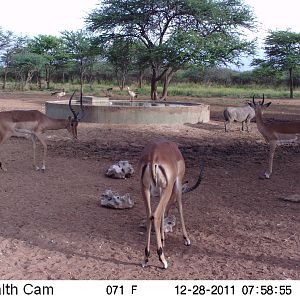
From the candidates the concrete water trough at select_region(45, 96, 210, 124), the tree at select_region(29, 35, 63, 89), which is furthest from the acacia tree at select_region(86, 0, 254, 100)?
the tree at select_region(29, 35, 63, 89)

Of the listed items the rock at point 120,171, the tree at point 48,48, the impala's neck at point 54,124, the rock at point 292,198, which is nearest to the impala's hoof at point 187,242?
the rock at point 292,198

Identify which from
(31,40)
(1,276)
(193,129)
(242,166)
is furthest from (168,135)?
(31,40)

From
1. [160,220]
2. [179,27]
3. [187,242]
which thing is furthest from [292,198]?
[179,27]

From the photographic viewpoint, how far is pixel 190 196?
6633mm

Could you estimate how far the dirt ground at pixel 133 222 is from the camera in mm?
4160

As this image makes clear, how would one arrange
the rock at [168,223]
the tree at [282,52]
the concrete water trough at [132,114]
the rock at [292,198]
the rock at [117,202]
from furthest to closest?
the tree at [282,52] < the concrete water trough at [132,114] < the rock at [292,198] < the rock at [117,202] < the rock at [168,223]

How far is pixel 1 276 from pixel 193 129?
34.8 ft

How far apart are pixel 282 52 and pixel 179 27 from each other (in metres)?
14.8

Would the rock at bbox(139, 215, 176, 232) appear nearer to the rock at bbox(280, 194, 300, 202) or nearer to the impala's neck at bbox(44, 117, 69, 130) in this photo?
the rock at bbox(280, 194, 300, 202)

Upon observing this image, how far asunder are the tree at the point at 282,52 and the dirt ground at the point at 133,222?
1082 inches

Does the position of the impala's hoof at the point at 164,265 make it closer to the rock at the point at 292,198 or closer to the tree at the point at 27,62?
the rock at the point at 292,198

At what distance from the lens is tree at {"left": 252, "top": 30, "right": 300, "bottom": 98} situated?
3550cm

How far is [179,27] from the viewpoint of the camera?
24859 mm

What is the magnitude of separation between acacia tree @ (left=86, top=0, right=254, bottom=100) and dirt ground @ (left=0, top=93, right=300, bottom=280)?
565 inches
